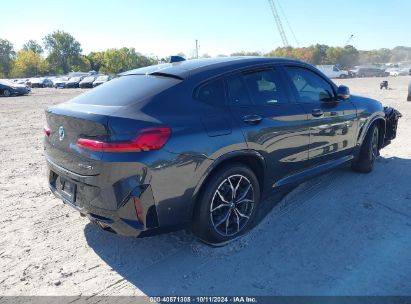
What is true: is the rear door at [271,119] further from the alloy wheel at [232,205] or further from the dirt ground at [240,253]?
the dirt ground at [240,253]

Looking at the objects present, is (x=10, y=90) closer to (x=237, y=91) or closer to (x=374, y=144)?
(x=374, y=144)

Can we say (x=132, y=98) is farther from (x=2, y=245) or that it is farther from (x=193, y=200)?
(x=2, y=245)

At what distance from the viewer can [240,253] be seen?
A: 3350mm

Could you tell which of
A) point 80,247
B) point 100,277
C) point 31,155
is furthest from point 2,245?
point 31,155

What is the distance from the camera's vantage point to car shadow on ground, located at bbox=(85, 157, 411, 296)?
286 cm

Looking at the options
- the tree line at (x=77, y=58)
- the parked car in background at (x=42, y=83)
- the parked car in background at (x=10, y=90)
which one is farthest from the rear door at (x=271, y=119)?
the tree line at (x=77, y=58)

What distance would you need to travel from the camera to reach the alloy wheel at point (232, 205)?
3.36m

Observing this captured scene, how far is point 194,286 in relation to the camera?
2887 mm

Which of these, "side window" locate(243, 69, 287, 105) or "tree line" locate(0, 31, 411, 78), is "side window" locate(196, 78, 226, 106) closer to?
"side window" locate(243, 69, 287, 105)

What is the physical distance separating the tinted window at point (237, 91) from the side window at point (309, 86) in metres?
0.82

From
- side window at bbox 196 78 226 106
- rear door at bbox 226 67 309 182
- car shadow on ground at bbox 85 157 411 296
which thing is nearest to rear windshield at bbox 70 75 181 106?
side window at bbox 196 78 226 106

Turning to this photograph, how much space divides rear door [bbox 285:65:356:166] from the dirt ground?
600mm

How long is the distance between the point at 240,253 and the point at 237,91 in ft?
5.17

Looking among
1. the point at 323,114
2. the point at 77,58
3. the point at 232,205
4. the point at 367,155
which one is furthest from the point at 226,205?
the point at 77,58
